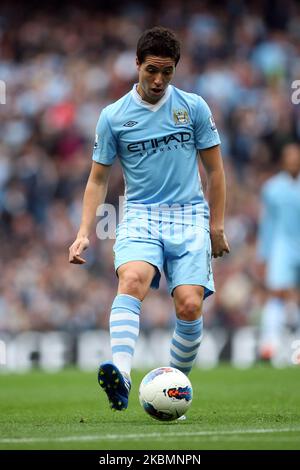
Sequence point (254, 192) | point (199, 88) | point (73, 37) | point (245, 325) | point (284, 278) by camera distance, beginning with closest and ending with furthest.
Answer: point (284, 278), point (245, 325), point (254, 192), point (199, 88), point (73, 37)

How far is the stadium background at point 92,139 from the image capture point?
16.2 meters

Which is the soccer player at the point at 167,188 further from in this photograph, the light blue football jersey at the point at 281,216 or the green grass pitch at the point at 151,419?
the light blue football jersey at the point at 281,216

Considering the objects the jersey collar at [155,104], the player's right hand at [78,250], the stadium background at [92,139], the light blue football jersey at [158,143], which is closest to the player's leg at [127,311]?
the player's right hand at [78,250]

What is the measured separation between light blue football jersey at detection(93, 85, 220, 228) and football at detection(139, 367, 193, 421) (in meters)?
1.14

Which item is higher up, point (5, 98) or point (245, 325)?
point (5, 98)

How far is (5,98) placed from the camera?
1961cm

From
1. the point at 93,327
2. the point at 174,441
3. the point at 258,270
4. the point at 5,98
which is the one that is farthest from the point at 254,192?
the point at 174,441

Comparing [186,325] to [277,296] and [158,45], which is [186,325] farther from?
[277,296]

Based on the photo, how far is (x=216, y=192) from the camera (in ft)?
24.2

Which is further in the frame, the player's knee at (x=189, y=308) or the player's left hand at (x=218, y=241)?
the player's left hand at (x=218, y=241)

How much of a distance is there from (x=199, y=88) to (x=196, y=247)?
452 inches

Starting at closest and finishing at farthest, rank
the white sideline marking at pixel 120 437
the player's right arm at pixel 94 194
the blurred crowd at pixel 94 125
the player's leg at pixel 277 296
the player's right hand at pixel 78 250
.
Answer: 1. the white sideline marking at pixel 120 437
2. the player's right hand at pixel 78 250
3. the player's right arm at pixel 94 194
4. the player's leg at pixel 277 296
5. the blurred crowd at pixel 94 125

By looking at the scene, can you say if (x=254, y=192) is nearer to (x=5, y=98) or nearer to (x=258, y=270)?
(x=258, y=270)

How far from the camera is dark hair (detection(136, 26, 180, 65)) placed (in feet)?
22.8
